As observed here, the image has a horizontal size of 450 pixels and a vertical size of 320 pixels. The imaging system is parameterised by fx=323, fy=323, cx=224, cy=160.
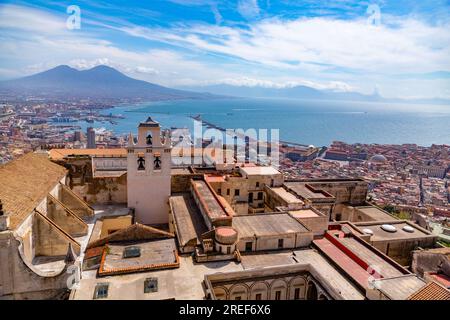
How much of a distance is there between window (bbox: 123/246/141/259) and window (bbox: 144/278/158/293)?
8.27 feet

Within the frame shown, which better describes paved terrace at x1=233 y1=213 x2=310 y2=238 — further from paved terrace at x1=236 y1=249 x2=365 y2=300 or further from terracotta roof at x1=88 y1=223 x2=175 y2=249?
terracotta roof at x1=88 y1=223 x2=175 y2=249

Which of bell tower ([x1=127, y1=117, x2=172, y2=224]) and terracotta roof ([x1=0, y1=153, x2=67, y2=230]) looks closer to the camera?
terracotta roof ([x1=0, y1=153, x2=67, y2=230])

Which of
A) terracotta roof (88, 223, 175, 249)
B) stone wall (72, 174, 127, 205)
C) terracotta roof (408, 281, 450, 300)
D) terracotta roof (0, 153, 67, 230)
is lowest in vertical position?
terracotta roof (408, 281, 450, 300)

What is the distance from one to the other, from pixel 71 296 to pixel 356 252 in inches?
595

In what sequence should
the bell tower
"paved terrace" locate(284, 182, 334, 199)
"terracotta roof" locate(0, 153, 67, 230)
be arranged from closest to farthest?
"terracotta roof" locate(0, 153, 67, 230), the bell tower, "paved terrace" locate(284, 182, 334, 199)

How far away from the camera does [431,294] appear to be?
13.2 meters

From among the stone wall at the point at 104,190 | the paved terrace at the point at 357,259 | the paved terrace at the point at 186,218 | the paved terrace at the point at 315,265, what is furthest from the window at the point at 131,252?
the paved terrace at the point at 357,259

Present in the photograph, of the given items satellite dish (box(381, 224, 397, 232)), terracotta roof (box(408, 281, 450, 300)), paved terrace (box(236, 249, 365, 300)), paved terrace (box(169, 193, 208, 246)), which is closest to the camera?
terracotta roof (box(408, 281, 450, 300))

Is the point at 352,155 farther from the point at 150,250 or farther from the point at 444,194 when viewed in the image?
the point at 150,250

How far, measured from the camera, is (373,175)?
9706 cm

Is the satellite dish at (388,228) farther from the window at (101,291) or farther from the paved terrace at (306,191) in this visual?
the window at (101,291)

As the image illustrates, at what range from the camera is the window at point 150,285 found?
556 inches

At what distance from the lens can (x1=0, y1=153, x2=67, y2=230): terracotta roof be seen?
52.8 feet

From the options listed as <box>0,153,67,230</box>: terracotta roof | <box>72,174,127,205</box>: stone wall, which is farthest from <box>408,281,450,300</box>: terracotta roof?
<box>72,174,127,205</box>: stone wall
